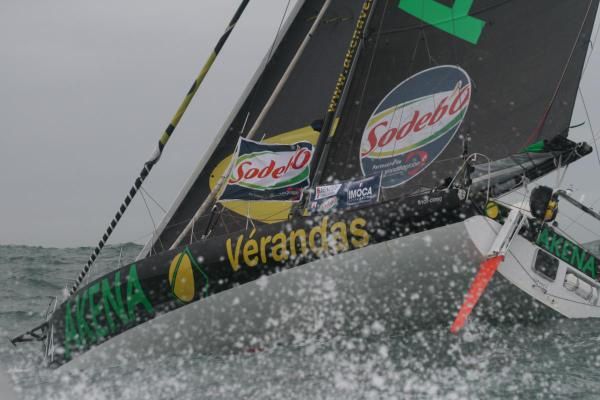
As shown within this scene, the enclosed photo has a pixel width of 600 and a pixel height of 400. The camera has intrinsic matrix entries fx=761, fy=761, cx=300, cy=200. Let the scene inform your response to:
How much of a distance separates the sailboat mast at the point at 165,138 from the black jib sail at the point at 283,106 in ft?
2.89

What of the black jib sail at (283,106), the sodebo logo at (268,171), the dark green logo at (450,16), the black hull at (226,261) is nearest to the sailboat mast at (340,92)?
the sodebo logo at (268,171)

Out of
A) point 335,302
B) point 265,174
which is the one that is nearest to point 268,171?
point 265,174

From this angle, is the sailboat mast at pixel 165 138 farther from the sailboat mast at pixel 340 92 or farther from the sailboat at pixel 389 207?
the sailboat mast at pixel 340 92

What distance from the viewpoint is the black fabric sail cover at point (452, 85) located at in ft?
27.3

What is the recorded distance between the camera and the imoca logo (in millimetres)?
8508

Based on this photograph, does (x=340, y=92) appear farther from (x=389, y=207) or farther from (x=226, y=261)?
(x=226, y=261)

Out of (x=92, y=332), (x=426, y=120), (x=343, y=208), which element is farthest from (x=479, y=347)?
(x=92, y=332)

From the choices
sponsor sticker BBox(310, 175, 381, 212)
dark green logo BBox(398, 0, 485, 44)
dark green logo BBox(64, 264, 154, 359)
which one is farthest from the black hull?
dark green logo BBox(398, 0, 485, 44)

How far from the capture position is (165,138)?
970 cm

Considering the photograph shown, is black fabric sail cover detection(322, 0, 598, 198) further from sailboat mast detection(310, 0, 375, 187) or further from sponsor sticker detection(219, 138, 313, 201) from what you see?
sponsor sticker detection(219, 138, 313, 201)

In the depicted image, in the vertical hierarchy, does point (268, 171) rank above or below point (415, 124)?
below

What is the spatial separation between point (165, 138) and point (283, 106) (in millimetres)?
1836

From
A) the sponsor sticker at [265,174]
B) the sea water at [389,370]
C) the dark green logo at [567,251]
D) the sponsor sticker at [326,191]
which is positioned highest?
the sponsor sticker at [265,174]

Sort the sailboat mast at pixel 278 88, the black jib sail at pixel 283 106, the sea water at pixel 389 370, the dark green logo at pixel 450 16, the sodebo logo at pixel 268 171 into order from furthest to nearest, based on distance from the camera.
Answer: the black jib sail at pixel 283 106, the sailboat mast at pixel 278 88, the dark green logo at pixel 450 16, the sodebo logo at pixel 268 171, the sea water at pixel 389 370
